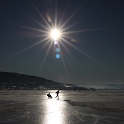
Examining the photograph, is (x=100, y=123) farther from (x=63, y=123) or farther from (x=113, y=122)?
(x=63, y=123)

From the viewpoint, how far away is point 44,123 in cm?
1464

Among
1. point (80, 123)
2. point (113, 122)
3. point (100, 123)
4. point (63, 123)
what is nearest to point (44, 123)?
point (63, 123)

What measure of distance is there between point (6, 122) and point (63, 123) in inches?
175

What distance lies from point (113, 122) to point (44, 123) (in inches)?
213

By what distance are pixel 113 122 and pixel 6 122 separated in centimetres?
837

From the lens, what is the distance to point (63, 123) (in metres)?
14.6

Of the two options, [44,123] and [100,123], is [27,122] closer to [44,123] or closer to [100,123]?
[44,123]

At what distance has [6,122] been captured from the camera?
15.2 metres

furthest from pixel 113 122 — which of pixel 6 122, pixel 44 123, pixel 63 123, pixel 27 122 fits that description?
pixel 6 122

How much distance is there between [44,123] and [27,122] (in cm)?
152

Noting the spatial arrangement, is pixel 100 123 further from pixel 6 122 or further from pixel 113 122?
pixel 6 122

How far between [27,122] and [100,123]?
566 centimetres

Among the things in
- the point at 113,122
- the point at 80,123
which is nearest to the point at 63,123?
the point at 80,123

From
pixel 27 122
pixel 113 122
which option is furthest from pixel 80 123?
pixel 27 122
